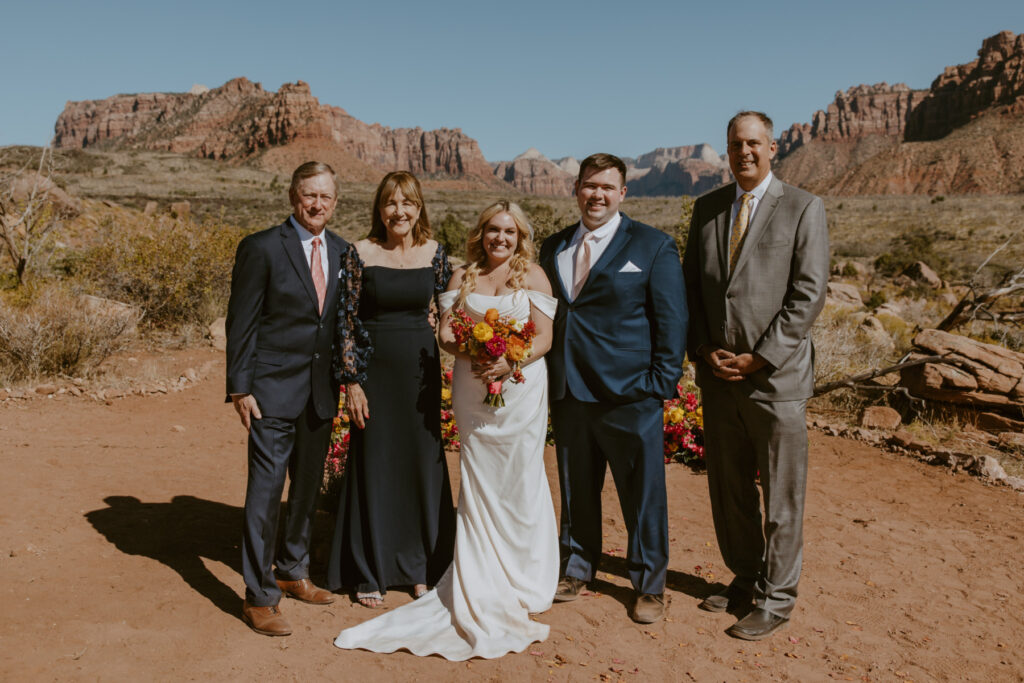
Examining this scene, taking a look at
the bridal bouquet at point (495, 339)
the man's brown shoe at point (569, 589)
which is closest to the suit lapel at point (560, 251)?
the bridal bouquet at point (495, 339)

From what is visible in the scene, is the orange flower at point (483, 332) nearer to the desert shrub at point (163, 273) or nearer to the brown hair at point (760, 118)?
the brown hair at point (760, 118)

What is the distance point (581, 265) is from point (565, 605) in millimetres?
1974

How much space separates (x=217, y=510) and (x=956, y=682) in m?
4.91

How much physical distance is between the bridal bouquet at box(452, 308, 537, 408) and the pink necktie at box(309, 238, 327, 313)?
72 centimetres

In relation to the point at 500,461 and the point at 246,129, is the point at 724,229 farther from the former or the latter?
the point at 246,129

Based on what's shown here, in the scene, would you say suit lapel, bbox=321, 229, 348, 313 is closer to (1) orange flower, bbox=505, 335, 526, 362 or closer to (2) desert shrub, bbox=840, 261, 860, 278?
(1) orange flower, bbox=505, 335, 526, 362

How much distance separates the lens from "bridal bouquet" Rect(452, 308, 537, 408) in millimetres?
3682

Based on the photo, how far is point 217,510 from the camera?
216 inches

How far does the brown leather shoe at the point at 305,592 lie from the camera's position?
4059mm

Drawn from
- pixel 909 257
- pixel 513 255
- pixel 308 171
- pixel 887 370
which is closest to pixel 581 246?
pixel 513 255

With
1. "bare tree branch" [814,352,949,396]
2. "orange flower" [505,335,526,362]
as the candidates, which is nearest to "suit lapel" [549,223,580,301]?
"orange flower" [505,335,526,362]

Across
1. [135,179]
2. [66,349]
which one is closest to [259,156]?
[135,179]

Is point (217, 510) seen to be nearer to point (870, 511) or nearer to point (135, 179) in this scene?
point (870, 511)

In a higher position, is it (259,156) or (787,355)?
(259,156)
